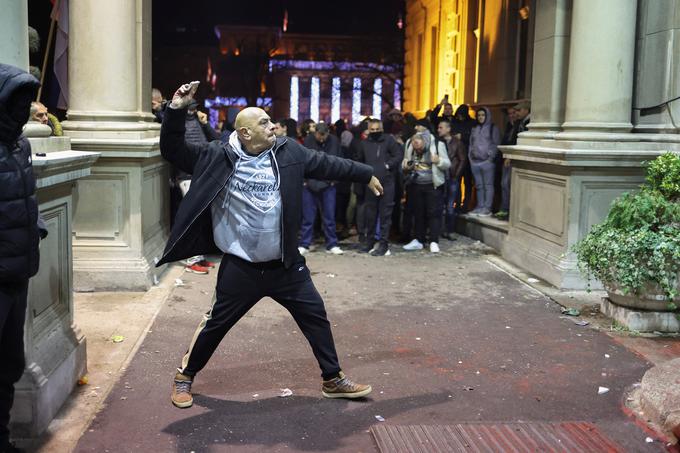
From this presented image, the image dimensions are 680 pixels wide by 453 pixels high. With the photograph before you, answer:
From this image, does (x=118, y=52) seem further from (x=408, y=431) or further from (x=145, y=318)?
(x=408, y=431)

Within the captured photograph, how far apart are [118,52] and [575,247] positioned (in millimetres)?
5246

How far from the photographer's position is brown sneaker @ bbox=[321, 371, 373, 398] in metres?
5.66

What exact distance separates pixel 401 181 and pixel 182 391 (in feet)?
27.3

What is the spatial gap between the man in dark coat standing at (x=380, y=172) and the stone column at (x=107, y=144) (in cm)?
384

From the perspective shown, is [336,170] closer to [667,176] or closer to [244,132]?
[244,132]

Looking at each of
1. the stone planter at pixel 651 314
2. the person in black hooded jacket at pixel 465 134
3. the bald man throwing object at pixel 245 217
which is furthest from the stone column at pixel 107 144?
the person in black hooded jacket at pixel 465 134

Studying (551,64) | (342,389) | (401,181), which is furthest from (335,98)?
(342,389)

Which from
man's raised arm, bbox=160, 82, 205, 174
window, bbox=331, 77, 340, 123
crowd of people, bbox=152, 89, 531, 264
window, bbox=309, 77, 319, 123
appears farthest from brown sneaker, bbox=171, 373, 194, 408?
window, bbox=309, 77, 319, 123

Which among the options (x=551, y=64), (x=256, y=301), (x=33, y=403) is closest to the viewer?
(x=33, y=403)

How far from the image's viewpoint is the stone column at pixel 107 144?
9.06 meters

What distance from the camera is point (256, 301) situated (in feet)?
17.7

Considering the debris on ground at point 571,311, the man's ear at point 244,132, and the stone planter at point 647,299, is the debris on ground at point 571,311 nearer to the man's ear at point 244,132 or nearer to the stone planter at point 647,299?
the stone planter at point 647,299

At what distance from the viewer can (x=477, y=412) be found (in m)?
5.57

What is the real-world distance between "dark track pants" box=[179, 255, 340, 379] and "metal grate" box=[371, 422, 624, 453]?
0.70 meters
